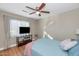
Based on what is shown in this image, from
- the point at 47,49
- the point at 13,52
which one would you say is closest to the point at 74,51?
the point at 47,49

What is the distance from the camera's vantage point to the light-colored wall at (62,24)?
1462mm

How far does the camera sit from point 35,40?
1.66 metres

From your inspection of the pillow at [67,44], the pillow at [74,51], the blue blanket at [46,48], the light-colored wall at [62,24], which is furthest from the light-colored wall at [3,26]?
the pillow at [74,51]

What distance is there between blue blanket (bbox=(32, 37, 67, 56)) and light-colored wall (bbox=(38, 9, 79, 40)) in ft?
0.41

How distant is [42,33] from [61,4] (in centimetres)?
62

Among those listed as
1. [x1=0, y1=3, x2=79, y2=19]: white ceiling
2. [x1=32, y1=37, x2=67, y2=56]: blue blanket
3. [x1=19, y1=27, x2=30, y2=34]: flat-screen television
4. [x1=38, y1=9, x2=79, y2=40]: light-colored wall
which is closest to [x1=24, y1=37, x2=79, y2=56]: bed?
[x1=32, y1=37, x2=67, y2=56]: blue blanket

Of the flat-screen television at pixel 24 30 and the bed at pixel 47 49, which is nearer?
the bed at pixel 47 49

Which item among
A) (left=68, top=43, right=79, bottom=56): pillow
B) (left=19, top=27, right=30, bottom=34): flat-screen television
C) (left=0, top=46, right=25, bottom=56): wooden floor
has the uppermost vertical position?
(left=19, top=27, right=30, bottom=34): flat-screen television

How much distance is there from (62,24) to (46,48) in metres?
0.53

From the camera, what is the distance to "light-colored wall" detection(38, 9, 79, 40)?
1462 mm

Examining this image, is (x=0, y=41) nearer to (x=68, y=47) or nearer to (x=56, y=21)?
(x=56, y=21)

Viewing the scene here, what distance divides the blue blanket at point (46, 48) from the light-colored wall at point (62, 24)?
125 millimetres

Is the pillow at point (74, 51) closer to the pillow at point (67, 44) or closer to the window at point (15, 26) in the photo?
the pillow at point (67, 44)

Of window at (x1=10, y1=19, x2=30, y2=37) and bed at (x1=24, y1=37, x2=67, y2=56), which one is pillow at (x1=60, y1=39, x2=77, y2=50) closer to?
bed at (x1=24, y1=37, x2=67, y2=56)
